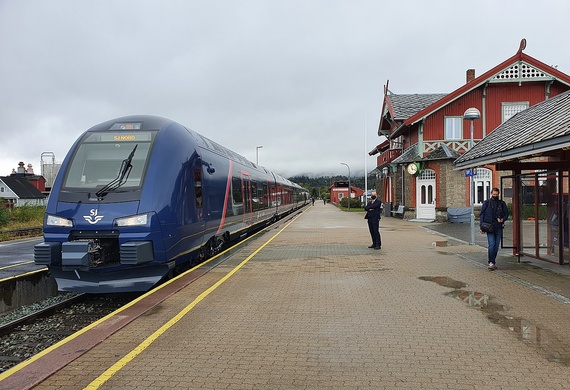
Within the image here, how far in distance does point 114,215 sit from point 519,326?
5.82 metres

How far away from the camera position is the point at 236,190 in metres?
13.4

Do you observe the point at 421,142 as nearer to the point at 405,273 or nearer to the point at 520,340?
the point at 405,273

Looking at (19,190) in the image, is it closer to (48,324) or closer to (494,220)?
(48,324)

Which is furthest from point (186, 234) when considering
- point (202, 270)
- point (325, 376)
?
point (325, 376)

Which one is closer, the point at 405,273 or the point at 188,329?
the point at 188,329

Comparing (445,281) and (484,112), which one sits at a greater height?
(484,112)

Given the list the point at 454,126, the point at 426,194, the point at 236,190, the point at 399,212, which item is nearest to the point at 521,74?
the point at 454,126

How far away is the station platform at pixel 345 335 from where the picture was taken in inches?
152

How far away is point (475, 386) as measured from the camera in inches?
145

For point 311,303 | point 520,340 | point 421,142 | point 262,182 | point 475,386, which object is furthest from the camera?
point 421,142

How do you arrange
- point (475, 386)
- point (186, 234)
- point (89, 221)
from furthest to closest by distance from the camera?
point (186, 234), point (89, 221), point (475, 386)

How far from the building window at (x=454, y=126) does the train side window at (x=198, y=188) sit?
2011 centimetres

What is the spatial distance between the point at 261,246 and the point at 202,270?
15.3 ft

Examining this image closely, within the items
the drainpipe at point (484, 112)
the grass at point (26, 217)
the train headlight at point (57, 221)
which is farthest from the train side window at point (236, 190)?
the grass at point (26, 217)
